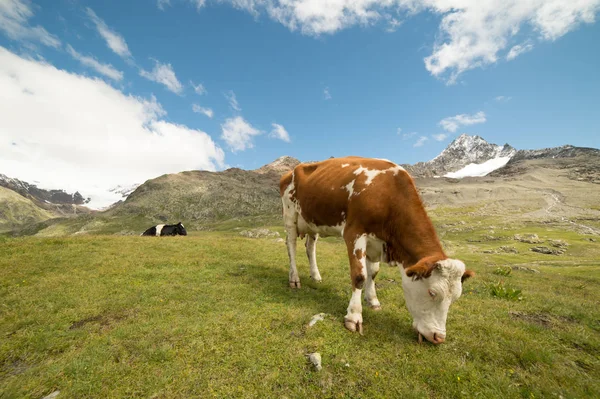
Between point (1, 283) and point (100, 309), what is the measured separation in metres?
4.83

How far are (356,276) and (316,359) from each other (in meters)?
2.32

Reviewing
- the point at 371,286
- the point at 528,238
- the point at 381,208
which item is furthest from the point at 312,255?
the point at 528,238

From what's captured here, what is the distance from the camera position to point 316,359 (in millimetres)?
5355

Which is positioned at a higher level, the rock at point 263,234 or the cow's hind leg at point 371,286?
the cow's hind leg at point 371,286

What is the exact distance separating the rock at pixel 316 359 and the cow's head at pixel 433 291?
2.36 metres

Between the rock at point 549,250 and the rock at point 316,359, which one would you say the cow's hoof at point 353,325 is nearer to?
the rock at point 316,359

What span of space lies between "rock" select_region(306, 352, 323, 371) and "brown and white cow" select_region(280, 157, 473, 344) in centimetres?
148

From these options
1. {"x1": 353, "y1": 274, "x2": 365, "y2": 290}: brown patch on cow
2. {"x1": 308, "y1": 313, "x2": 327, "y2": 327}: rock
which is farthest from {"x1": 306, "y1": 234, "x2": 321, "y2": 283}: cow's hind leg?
{"x1": 353, "y1": 274, "x2": 365, "y2": 290}: brown patch on cow

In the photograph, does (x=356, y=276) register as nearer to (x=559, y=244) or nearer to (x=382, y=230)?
(x=382, y=230)

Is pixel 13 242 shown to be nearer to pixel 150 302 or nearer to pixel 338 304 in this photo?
pixel 150 302

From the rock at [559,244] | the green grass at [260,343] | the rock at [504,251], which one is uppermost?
the green grass at [260,343]

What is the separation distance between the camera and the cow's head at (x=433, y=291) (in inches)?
222

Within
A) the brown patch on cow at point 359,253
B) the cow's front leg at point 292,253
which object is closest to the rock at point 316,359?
the brown patch on cow at point 359,253

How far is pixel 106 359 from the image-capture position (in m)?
5.57
